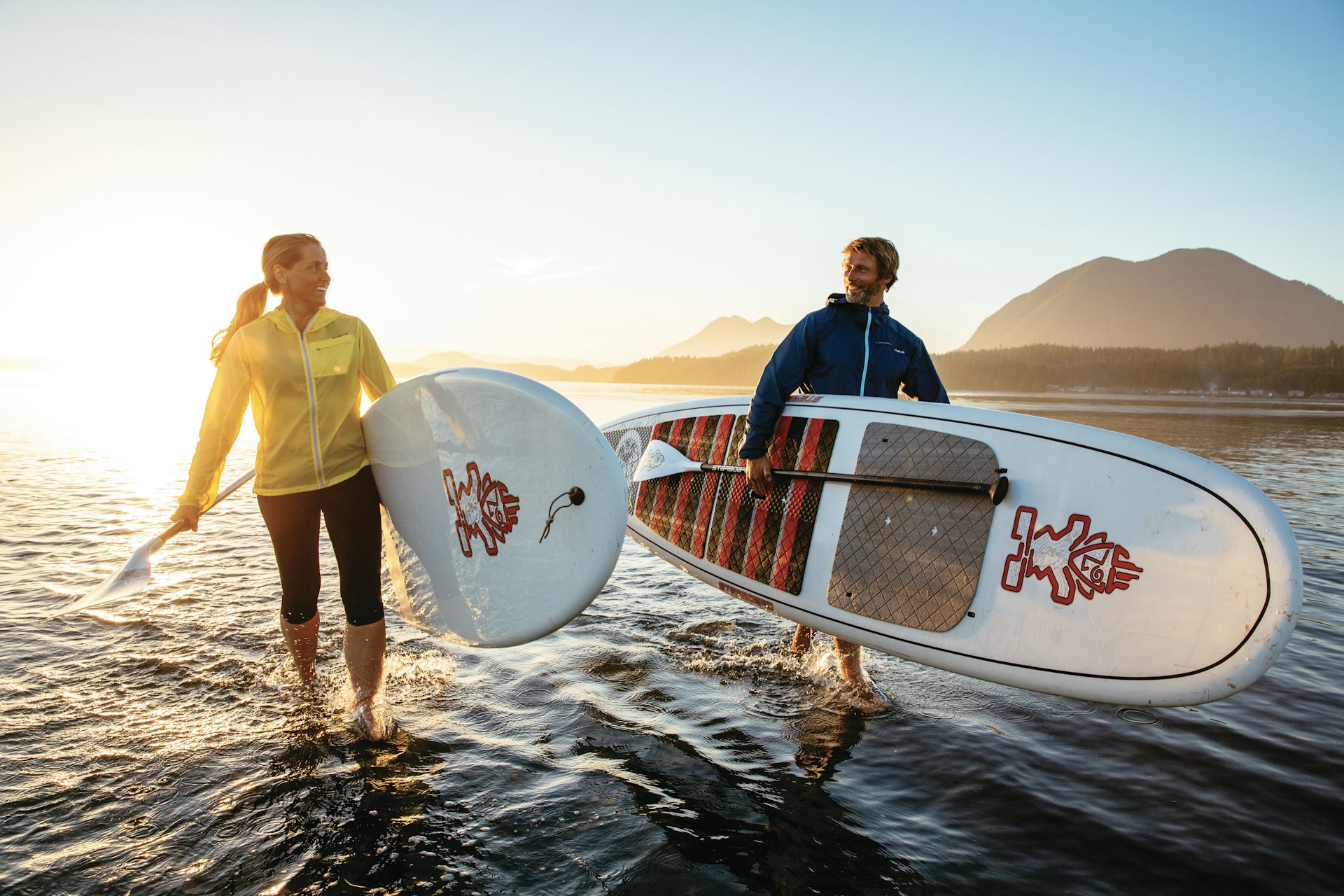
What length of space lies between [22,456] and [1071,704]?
14786 millimetres

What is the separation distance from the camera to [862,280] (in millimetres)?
3494

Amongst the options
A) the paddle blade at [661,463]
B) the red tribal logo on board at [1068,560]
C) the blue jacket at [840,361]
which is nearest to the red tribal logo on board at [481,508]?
the blue jacket at [840,361]

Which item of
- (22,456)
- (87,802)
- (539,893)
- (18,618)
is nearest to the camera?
(539,893)

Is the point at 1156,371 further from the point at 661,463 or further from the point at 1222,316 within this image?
the point at 1222,316

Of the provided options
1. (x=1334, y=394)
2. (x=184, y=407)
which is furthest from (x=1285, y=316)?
(x=184, y=407)

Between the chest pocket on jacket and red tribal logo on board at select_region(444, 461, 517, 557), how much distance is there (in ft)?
2.08

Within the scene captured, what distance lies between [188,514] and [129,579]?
61 cm

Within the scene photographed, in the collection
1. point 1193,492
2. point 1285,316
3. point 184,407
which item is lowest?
point 184,407

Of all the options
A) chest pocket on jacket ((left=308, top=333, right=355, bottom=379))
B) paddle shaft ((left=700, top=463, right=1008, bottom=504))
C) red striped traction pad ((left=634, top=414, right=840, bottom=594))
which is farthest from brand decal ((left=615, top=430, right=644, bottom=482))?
chest pocket on jacket ((left=308, top=333, right=355, bottom=379))

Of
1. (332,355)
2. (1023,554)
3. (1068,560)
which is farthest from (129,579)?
(1068,560)

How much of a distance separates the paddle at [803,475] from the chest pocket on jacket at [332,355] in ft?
6.72

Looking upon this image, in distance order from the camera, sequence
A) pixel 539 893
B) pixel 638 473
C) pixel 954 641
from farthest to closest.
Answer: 1. pixel 638 473
2. pixel 954 641
3. pixel 539 893

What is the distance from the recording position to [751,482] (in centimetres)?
381

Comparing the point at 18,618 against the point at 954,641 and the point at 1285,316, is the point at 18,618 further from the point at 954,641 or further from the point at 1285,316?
the point at 1285,316
